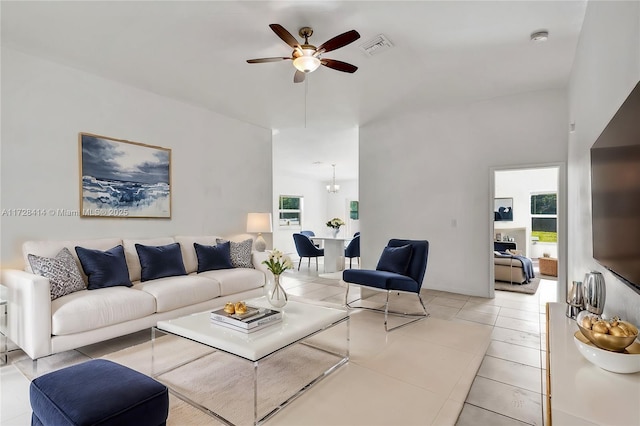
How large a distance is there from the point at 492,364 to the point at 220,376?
211 centimetres

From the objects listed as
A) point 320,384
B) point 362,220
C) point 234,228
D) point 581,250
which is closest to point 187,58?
point 234,228

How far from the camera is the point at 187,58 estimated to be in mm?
3359

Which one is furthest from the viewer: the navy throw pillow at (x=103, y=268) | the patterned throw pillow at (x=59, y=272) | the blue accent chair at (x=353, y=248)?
the blue accent chair at (x=353, y=248)

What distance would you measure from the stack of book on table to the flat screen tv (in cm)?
194

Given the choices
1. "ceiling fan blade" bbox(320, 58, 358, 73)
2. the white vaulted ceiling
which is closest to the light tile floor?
"ceiling fan blade" bbox(320, 58, 358, 73)

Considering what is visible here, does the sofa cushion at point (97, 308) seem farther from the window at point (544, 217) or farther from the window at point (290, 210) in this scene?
the window at point (544, 217)

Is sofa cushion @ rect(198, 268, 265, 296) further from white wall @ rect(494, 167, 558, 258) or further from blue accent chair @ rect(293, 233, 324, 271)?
white wall @ rect(494, 167, 558, 258)

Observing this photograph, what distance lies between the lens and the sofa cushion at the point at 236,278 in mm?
3773

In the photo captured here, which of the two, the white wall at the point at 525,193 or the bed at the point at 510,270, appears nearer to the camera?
the bed at the point at 510,270

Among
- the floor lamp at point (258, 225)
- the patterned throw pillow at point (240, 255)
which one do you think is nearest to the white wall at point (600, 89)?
the patterned throw pillow at point (240, 255)

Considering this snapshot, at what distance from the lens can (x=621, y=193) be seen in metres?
1.34

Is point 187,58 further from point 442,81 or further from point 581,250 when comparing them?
point 581,250

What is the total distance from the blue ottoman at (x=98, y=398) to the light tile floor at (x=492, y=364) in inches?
26.3

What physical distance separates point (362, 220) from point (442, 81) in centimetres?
267
